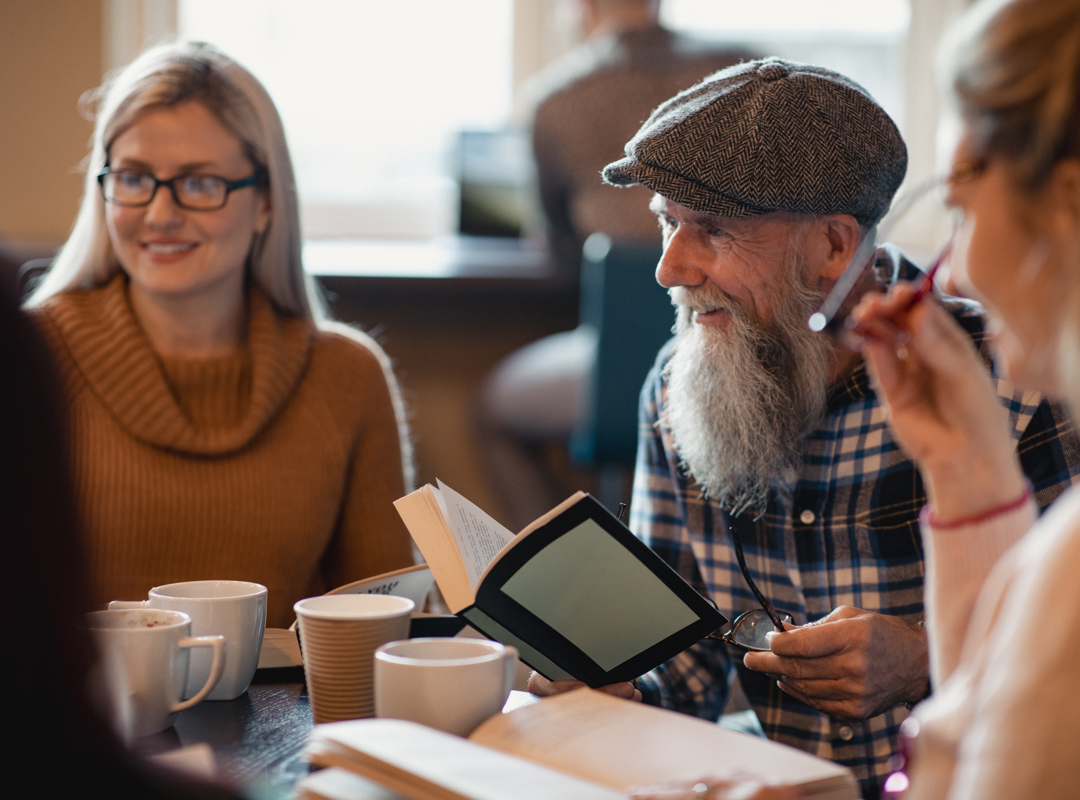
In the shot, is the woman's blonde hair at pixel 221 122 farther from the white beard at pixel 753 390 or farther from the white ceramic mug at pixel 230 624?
the white ceramic mug at pixel 230 624

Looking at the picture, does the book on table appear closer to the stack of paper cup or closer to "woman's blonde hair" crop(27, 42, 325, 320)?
the stack of paper cup

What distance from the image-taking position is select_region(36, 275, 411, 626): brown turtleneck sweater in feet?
4.95

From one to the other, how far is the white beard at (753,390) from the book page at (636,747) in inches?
19.5

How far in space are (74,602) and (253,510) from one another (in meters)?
0.99

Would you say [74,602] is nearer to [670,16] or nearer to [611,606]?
[611,606]

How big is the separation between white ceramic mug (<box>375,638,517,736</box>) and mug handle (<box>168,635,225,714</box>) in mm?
144

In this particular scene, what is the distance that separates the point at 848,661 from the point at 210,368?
40.7 inches

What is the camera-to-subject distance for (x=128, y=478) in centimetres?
151

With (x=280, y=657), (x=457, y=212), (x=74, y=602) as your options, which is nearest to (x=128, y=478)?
(x=280, y=657)

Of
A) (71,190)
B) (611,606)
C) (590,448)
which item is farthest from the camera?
(71,190)

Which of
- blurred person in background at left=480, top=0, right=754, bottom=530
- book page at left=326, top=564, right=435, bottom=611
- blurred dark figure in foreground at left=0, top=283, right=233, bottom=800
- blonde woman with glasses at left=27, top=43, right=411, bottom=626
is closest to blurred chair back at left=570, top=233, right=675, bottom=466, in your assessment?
blurred person in background at left=480, top=0, right=754, bottom=530

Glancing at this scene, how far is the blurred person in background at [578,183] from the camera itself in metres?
2.60

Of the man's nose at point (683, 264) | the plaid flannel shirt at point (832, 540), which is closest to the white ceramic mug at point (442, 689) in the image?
the plaid flannel shirt at point (832, 540)

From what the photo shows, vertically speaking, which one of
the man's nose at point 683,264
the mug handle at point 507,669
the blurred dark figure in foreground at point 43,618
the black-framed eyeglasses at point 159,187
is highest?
the black-framed eyeglasses at point 159,187
